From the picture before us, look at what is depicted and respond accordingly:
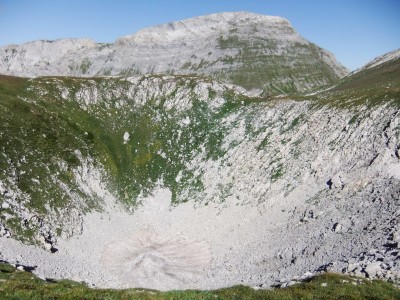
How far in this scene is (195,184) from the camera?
72500mm

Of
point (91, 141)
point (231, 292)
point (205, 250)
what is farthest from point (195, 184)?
point (231, 292)

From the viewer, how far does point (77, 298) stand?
21.3 meters

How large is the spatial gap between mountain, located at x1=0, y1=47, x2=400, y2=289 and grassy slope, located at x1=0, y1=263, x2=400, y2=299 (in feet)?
17.5

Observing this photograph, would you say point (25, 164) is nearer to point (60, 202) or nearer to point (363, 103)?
point (60, 202)

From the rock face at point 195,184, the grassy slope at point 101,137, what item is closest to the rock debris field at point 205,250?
the rock face at point 195,184

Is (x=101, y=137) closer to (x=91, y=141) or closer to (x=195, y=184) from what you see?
(x=91, y=141)

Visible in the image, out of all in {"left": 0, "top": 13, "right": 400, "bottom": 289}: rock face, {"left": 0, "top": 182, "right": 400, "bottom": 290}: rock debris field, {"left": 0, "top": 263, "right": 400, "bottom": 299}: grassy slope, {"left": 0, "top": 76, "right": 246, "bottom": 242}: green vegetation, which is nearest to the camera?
{"left": 0, "top": 263, "right": 400, "bottom": 299}: grassy slope

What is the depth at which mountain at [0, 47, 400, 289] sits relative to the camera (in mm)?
48719

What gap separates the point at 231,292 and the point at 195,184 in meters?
44.9

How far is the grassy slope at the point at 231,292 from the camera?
72.0 ft

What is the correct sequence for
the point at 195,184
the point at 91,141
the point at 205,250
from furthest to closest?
the point at 91,141 < the point at 195,184 < the point at 205,250

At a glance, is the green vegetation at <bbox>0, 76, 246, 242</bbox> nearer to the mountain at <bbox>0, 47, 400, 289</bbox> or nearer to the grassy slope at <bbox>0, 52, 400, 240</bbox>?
the grassy slope at <bbox>0, 52, 400, 240</bbox>

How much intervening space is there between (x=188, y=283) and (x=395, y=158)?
36536 mm

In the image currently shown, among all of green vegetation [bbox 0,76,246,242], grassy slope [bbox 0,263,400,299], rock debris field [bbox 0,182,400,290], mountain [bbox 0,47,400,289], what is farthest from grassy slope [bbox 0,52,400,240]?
grassy slope [bbox 0,263,400,299]
